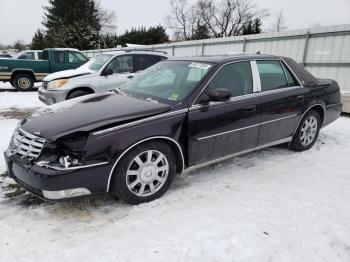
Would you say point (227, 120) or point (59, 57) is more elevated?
point (59, 57)

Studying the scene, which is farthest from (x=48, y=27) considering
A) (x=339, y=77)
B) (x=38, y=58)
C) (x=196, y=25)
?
(x=339, y=77)

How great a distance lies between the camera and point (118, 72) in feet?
27.6

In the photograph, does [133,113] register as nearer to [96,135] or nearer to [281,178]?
[96,135]

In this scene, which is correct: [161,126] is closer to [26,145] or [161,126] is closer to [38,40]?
[26,145]

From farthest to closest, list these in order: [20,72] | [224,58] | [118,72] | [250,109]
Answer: [20,72] → [118,72] → [224,58] → [250,109]

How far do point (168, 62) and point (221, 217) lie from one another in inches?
98.2

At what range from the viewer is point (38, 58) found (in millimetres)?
14227

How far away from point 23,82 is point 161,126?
40.6 ft

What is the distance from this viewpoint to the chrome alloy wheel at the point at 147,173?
3252 mm

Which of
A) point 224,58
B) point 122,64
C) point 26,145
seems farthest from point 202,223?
point 122,64

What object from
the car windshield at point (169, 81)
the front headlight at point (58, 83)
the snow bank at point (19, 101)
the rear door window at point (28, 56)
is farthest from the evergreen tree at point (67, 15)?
the car windshield at point (169, 81)

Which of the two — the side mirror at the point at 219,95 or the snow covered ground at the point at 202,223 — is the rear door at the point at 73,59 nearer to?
the snow covered ground at the point at 202,223

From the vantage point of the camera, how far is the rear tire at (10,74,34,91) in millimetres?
13539

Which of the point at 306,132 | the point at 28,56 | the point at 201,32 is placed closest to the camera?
the point at 306,132
